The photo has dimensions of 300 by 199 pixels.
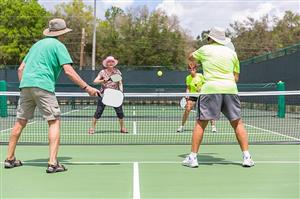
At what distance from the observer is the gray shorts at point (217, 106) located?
20.7 feet

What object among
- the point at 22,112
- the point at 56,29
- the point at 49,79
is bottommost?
the point at 22,112

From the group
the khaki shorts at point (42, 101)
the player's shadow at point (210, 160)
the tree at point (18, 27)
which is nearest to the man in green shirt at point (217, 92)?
the player's shadow at point (210, 160)

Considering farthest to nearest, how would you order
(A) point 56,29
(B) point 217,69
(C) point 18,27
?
1. (C) point 18,27
2. (B) point 217,69
3. (A) point 56,29

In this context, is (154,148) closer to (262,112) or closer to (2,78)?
(262,112)

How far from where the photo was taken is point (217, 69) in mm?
6352

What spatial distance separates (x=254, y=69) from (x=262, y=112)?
801 centimetres

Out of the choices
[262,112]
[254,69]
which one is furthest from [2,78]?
[262,112]

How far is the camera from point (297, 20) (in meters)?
60.3

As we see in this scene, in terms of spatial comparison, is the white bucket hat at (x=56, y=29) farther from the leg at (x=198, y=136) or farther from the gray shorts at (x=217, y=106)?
the leg at (x=198, y=136)

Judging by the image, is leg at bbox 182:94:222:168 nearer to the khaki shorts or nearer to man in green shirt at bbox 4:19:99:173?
man in green shirt at bbox 4:19:99:173

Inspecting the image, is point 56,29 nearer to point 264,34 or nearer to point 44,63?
point 44,63

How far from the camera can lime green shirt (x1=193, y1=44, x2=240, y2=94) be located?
6324mm

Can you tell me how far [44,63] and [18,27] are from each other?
176 ft

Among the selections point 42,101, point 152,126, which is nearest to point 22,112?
point 42,101
